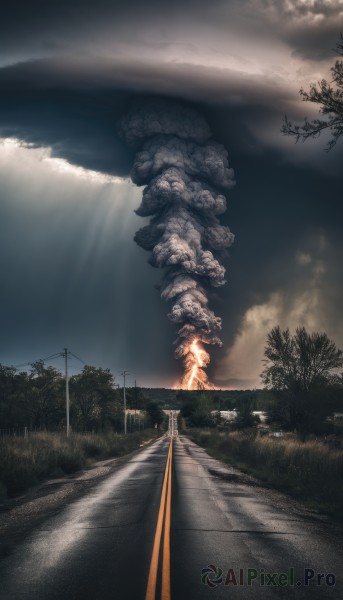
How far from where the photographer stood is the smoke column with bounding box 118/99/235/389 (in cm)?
10925

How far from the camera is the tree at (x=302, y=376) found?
126ft

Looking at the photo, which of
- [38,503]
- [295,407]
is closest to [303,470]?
[38,503]

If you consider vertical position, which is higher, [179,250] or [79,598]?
[179,250]

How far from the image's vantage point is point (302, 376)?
130ft

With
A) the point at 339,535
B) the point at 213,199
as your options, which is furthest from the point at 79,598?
the point at 213,199

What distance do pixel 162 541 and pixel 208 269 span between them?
10209 cm

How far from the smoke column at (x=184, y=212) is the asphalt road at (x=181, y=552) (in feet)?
302

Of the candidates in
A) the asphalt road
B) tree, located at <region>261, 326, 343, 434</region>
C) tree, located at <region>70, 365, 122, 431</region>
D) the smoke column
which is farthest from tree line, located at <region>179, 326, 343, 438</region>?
the smoke column

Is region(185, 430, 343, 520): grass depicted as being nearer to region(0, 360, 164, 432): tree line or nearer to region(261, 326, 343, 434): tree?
region(261, 326, 343, 434): tree

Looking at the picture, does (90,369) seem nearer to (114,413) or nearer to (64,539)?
(114,413)

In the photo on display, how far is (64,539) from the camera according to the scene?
35.5 feet

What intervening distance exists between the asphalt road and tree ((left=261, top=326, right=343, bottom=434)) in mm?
22599

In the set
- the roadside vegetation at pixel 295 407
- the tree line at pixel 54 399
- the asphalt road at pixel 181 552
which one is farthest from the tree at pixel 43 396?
the asphalt road at pixel 181 552

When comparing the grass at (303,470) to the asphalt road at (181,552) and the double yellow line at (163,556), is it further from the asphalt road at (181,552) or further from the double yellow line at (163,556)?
the double yellow line at (163,556)
